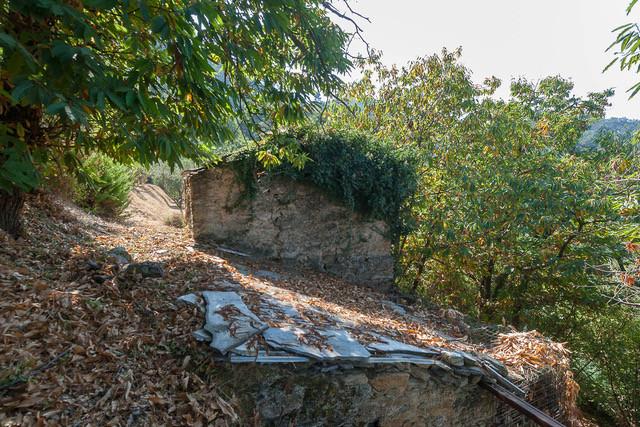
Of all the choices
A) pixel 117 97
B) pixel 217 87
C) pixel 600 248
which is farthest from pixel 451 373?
pixel 600 248

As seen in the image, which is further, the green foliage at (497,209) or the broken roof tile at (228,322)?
the green foliage at (497,209)

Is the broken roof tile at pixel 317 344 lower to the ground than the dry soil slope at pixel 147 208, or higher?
lower

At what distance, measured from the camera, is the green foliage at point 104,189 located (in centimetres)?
581

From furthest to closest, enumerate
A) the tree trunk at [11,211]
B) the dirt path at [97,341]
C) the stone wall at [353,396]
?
1. the tree trunk at [11,211]
2. the stone wall at [353,396]
3. the dirt path at [97,341]

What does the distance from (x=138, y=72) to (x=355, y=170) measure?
11.8 feet

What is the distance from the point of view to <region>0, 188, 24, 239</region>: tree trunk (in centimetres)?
268

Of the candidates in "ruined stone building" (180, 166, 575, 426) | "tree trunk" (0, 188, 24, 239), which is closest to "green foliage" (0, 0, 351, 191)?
"tree trunk" (0, 188, 24, 239)

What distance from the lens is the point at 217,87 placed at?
226 cm

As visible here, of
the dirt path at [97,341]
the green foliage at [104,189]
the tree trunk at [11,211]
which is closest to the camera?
the dirt path at [97,341]

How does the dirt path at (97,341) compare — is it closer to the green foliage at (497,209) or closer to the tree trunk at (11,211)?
the tree trunk at (11,211)

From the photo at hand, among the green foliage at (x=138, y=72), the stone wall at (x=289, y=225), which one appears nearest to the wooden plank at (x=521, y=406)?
the stone wall at (x=289, y=225)

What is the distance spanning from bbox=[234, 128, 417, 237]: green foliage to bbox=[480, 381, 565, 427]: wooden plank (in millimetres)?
2711

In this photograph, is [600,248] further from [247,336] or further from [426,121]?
[247,336]

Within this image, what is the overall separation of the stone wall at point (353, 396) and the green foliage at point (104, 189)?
16.9ft
